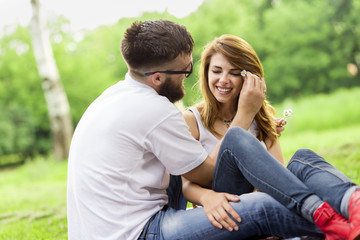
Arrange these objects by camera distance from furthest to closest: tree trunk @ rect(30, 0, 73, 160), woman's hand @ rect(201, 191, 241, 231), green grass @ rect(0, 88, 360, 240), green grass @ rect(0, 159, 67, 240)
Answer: tree trunk @ rect(30, 0, 73, 160) < green grass @ rect(0, 88, 360, 240) < green grass @ rect(0, 159, 67, 240) < woman's hand @ rect(201, 191, 241, 231)

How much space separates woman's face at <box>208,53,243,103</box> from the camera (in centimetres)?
300

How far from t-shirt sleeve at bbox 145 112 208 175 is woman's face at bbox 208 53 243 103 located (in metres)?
0.90

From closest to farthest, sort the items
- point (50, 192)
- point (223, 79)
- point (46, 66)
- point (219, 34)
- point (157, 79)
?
point (157, 79) < point (223, 79) < point (50, 192) < point (46, 66) < point (219, 34)

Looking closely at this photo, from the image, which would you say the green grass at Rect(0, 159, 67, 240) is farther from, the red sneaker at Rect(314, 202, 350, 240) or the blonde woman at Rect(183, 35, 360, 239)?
the red sneaker at Rect(314, 202, 350, 240)

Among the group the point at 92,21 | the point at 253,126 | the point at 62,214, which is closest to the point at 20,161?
the point at 92,21

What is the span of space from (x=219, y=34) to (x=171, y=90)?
2065 centimetres

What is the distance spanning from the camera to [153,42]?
221cm

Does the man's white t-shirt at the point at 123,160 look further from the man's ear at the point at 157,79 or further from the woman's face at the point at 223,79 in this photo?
the woman's face at the point at 223,79

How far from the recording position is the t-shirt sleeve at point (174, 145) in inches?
82.8

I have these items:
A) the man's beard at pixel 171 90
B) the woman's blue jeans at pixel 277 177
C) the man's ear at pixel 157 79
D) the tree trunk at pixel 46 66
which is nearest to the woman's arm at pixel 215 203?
the woman's blue jeans at pixel 277 177

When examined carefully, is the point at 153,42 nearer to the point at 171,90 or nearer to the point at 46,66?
the point at 171,90

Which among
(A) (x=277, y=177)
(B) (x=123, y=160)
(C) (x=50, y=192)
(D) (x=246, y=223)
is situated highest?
(B) (x=123, y=160)

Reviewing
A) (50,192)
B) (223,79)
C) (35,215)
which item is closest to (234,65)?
(223,79)

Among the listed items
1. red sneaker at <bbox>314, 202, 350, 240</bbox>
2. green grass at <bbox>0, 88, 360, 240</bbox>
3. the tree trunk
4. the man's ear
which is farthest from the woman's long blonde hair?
the tree trunk
